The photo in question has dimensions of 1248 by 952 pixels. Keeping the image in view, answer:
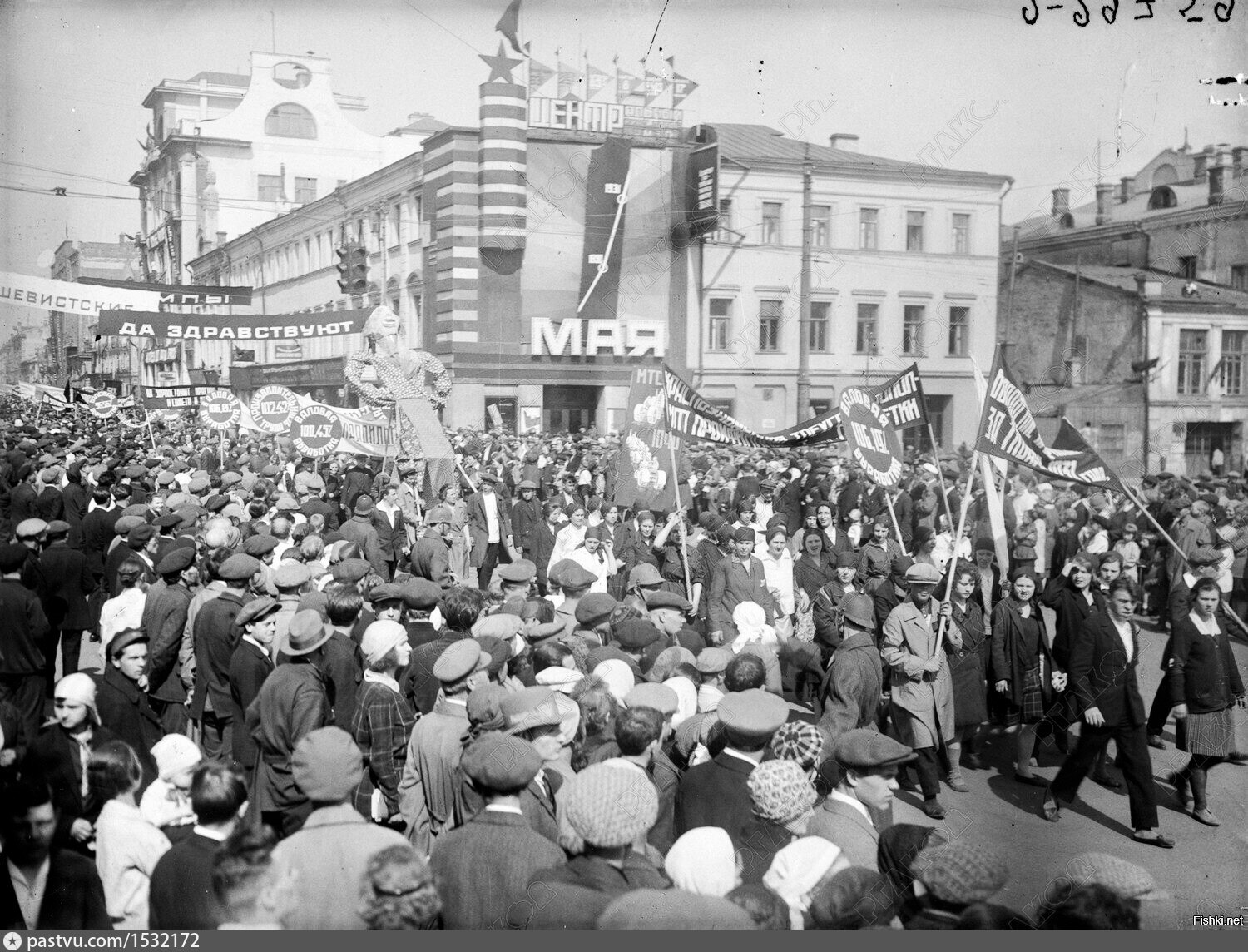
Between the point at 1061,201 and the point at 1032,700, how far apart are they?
25227mm

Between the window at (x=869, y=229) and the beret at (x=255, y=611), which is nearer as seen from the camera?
the beret at (x=255, y=611)

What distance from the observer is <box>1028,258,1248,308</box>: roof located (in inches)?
823

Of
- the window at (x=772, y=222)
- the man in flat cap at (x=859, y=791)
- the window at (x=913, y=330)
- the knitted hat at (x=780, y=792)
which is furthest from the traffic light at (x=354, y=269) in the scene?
the window at (x=913, y=330)

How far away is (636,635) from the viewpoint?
626 centimetres

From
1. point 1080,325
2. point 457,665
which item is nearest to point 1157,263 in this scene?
point 1080,325

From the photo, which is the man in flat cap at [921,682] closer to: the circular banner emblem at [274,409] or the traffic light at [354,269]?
the circular banner emblem at [274,409]

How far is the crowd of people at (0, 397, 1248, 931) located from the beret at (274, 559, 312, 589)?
0.08 feet

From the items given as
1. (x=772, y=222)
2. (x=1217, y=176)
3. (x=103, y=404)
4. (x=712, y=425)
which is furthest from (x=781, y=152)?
(x=712, y=425)

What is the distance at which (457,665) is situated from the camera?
15.7 ft

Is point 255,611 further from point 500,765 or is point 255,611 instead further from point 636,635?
point 500,765

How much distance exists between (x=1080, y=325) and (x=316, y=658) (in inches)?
849

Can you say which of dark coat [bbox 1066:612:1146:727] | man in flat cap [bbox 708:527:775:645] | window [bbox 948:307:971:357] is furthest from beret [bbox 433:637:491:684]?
window [bbox 948:307:971:357]

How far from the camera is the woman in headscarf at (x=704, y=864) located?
11.1 ft

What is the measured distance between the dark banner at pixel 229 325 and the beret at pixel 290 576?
860 cm
